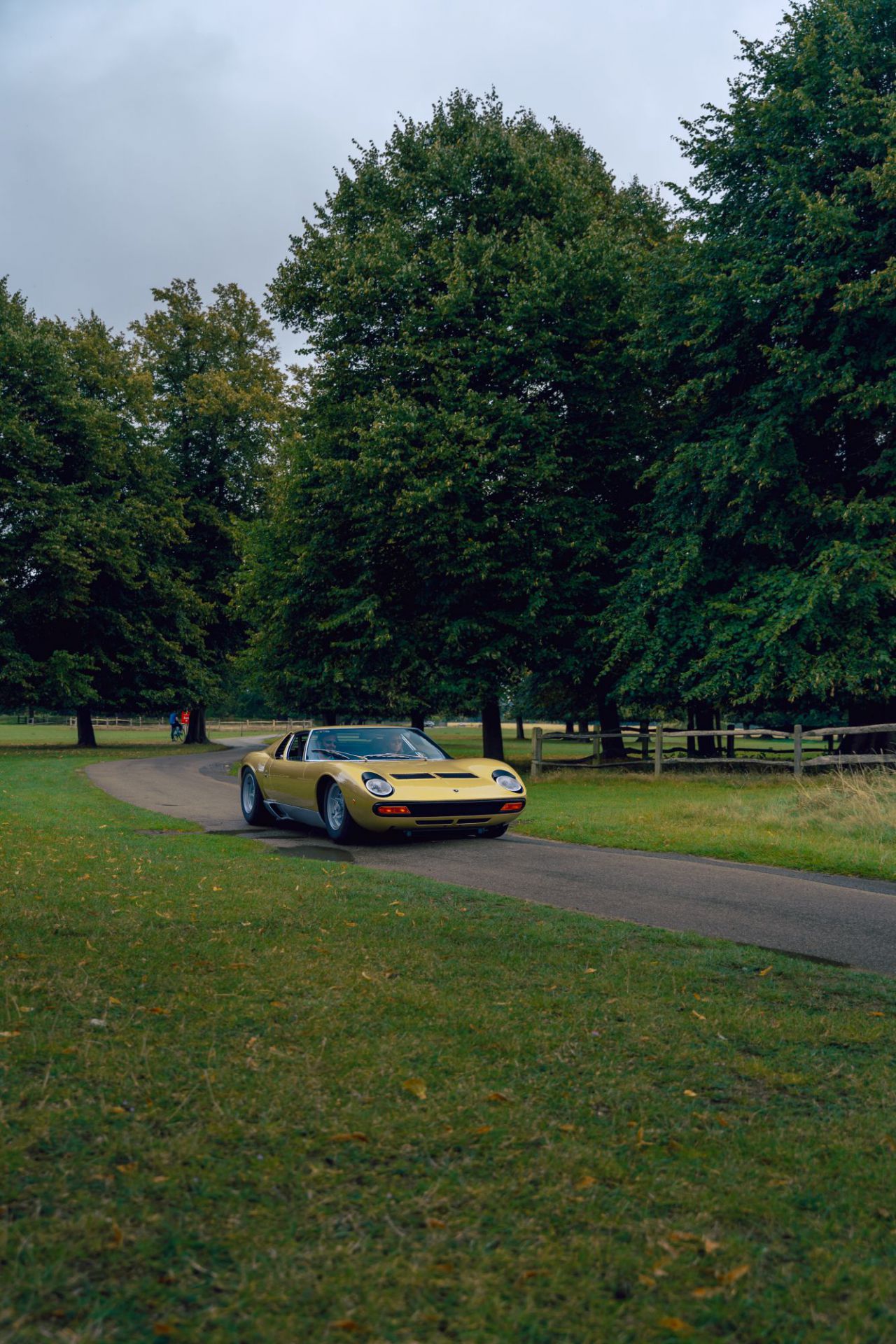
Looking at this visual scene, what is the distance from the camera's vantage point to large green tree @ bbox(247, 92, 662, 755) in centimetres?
2459

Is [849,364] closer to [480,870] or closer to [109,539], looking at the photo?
[480,870]

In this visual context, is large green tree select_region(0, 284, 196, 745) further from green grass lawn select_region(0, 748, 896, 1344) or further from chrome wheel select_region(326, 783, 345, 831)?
green grass lawn select_region(0, 748, 896, 1344)

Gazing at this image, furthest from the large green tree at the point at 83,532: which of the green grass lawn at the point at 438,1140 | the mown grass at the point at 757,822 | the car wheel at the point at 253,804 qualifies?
the green grass lawn at the point at 438,1140

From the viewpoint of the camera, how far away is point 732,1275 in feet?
9.00

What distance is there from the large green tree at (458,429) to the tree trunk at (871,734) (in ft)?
21.0

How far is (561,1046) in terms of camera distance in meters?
4.56

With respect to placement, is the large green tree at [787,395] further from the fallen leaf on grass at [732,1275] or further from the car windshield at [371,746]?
the fallen leaf on grass at [732,1275]

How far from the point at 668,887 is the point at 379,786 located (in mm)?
3954

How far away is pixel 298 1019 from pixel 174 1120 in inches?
49.6

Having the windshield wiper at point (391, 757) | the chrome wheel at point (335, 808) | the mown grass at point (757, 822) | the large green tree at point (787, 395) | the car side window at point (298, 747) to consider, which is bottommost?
the mown grass at point (757, 822)

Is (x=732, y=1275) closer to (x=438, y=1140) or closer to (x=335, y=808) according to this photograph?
(x=438, y=1140)

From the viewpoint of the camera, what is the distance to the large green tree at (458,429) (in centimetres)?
2459

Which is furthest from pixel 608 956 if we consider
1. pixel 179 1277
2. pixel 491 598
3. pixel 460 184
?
pixel 460 184

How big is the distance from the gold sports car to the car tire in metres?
0.01
